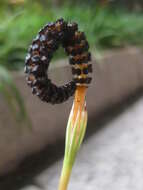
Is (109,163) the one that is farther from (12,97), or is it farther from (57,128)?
(12,97)

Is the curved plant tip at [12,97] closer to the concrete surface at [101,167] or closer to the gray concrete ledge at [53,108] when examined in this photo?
the gray concrete ledge at [53,108]

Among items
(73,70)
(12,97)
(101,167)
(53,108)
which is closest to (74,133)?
(73,70)

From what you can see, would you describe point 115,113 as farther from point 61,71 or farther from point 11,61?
point 11,61

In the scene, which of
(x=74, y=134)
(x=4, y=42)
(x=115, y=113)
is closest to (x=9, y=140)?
(x=4, y=42)

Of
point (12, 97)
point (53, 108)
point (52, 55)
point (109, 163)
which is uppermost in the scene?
point (52, 55)

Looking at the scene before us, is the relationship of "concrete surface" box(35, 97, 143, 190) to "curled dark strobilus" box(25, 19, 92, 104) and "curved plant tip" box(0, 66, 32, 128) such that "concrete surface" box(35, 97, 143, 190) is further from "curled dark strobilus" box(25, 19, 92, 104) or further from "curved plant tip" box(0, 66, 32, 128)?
"curled dark strobilus" box(25, 19, 92, 104)

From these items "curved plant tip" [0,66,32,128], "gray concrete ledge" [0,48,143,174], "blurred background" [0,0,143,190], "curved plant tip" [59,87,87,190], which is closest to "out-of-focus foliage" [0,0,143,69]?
"blurred background" [0,0,143,190]
